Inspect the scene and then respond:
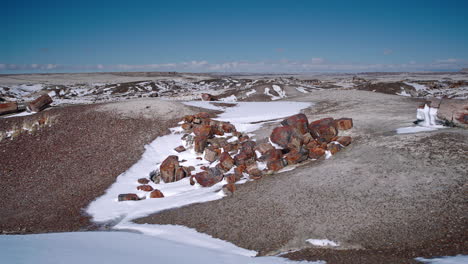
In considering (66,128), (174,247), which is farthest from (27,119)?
(174,247)

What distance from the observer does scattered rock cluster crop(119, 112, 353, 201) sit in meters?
12.5

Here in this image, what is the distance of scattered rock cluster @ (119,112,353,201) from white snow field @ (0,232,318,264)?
3.97 m

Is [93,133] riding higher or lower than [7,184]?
higher

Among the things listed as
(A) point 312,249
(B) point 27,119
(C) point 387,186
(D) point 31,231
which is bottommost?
(D) point 31,231

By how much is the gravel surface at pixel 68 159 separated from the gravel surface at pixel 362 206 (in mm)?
4369

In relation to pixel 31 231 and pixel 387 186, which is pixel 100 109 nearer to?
pixel 31 231

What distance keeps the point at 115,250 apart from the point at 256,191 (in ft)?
18.6

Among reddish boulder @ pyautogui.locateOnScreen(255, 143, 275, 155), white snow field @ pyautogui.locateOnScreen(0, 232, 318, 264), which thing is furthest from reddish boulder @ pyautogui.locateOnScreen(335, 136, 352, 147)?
white snow field @ pyautogui.locateOnScreen(0, 232, 318, 264)

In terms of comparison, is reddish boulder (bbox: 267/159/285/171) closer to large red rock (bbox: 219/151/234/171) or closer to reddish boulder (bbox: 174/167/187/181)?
large red rock (bbox: 219/151/234/171)

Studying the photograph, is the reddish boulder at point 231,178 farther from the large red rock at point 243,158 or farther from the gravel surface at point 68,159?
the gravel surface at point 68,159

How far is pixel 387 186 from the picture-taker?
920cm

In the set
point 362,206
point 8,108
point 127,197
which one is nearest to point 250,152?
point 127,197

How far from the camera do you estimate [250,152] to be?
1385 centimetres

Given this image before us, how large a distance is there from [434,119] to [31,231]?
18.0 metres
